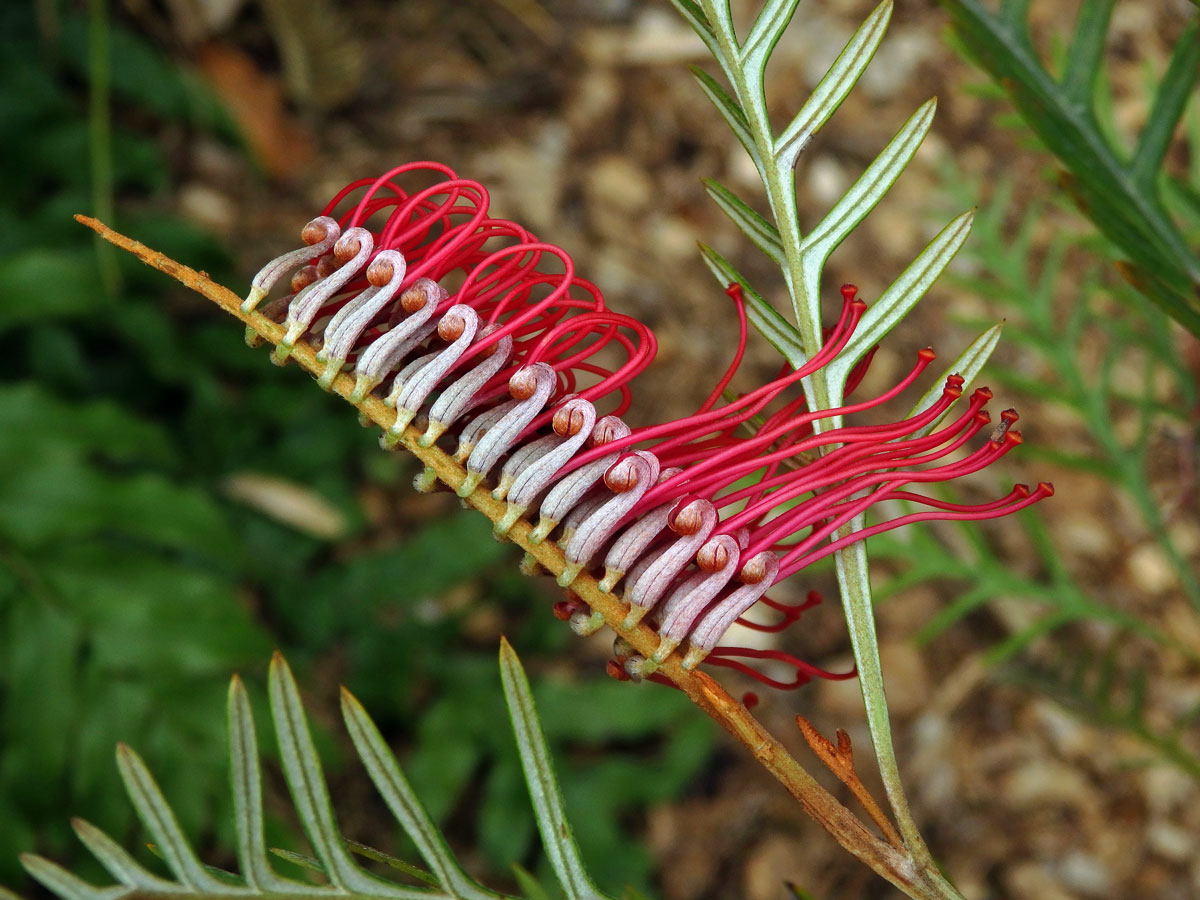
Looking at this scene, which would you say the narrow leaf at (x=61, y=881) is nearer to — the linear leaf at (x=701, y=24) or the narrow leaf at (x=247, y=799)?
the narrow leaf at (x=247, y=799)

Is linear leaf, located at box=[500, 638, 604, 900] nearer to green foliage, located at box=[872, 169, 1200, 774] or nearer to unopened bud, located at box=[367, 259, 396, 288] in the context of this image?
unopened bud, located at box=[367, 259, 396, 288]

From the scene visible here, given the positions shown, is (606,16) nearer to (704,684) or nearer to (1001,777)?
(1001,777)

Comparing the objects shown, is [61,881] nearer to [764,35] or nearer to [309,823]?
[309,823]

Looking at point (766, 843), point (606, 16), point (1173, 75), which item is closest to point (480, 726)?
point (766, 843)

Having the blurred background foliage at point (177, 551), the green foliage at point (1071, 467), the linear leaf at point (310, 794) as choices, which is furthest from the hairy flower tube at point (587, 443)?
the blurred background foliage at point (177, 551)

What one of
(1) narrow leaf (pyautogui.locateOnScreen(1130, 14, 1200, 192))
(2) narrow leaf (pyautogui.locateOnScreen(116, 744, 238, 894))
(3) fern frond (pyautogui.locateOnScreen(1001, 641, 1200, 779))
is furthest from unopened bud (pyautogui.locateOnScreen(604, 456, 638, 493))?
(3) fern frond (pyautogui.locateOnScreen(1001, 641, 1200, 779))

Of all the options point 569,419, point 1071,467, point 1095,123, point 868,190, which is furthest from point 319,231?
point 1071,467
